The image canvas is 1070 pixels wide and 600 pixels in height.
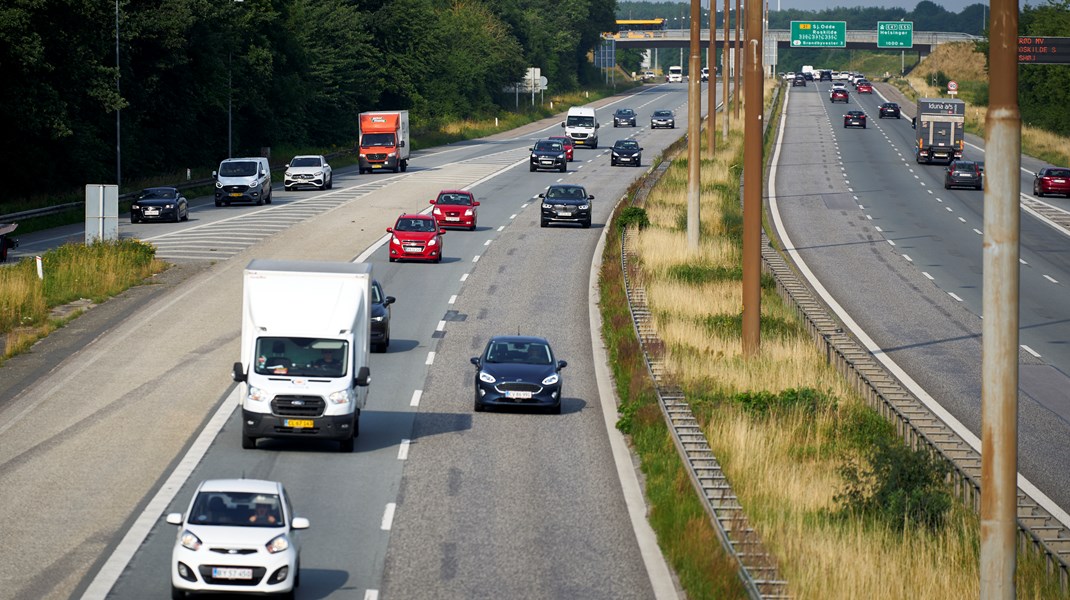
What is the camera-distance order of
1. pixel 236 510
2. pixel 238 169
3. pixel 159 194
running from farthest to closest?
pixel 238 169
pixel 159 194
pixel 236 510

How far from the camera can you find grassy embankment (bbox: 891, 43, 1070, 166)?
329ft

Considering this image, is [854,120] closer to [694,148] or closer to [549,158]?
[549,158]

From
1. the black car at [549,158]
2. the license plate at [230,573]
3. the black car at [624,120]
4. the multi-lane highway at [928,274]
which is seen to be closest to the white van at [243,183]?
the black car at [549,158]

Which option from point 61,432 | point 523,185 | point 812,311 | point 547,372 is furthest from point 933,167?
point 61,432

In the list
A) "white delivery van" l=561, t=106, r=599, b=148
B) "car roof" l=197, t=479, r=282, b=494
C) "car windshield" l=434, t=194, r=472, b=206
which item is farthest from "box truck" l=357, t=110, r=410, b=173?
"car roof" l=197, t=479, r=282, b=494

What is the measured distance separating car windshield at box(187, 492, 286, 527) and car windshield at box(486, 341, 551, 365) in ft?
38.4

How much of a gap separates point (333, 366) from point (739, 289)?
1936cm

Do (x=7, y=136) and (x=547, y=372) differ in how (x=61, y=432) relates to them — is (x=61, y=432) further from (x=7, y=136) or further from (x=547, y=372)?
(x=7, y=136)

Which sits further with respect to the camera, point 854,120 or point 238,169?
point 854,120

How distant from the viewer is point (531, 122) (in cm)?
13488

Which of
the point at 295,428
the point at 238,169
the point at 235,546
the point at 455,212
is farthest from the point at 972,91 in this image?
the point at 235,546

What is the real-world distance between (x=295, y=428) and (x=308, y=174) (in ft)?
167

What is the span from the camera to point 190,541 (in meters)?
14.9

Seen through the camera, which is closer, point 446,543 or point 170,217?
point 446,543
